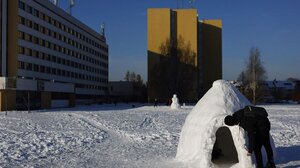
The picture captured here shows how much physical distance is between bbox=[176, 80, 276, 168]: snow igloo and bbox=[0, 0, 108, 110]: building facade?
1582 inches

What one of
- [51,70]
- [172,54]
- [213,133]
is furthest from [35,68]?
[213,133]

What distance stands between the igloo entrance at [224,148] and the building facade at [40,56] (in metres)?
39.6

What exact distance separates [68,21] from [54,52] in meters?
11.3

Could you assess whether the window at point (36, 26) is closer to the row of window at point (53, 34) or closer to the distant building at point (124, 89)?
the row of window at point (53, 34)

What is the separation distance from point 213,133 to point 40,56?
201 feet

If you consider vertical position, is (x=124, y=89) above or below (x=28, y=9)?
below

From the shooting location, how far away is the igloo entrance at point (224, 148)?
42.4 feet

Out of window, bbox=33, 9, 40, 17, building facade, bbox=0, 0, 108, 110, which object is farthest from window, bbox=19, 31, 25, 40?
window, bbox=33, 9, 40, 17

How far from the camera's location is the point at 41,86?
5891 centimetres

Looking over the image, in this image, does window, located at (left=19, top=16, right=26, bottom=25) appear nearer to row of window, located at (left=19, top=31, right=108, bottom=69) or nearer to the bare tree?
row of window, located at (left=19, top=31, right=108, bottom=69)

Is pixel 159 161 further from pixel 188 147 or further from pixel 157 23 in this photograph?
pixel 157 23

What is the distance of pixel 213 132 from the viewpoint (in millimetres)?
11086

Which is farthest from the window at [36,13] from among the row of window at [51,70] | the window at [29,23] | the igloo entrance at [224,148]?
the igloo entrance at [224,148]

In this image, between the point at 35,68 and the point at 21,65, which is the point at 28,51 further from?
the point at 35,68
